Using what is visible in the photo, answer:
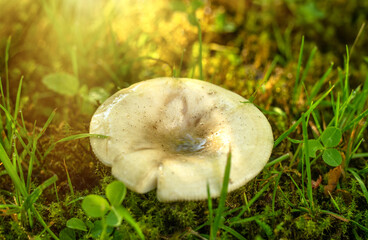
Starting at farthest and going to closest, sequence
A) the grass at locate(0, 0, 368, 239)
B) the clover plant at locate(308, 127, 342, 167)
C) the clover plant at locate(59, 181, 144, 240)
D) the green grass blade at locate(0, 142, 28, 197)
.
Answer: the clover plant at locate(308, 127, 342, 167), the grass at locate(0, 0, 368, 239), the green grass blade at locate(0, 142, 28, 197), the clover plant at locate(59, 181, 144, 240)

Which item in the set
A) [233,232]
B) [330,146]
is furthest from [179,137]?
[330,146]

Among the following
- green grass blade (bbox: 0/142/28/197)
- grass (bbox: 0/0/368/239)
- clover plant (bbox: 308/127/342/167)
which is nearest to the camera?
green grass blade (bbox: 0/142/28/197)

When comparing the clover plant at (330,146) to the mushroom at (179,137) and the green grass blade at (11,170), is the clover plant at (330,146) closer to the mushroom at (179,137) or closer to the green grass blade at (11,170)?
the mushroom at (179,137)

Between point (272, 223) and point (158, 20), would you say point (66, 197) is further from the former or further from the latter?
point (158, 20)

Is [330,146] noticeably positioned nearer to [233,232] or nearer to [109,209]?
[233,232]

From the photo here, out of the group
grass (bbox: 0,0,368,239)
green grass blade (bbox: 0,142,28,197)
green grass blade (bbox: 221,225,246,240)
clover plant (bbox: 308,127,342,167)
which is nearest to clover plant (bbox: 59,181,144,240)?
grass (bbox: 0,0,368,239)

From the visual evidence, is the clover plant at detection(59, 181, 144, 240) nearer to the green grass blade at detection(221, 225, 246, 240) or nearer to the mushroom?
the mushroom
